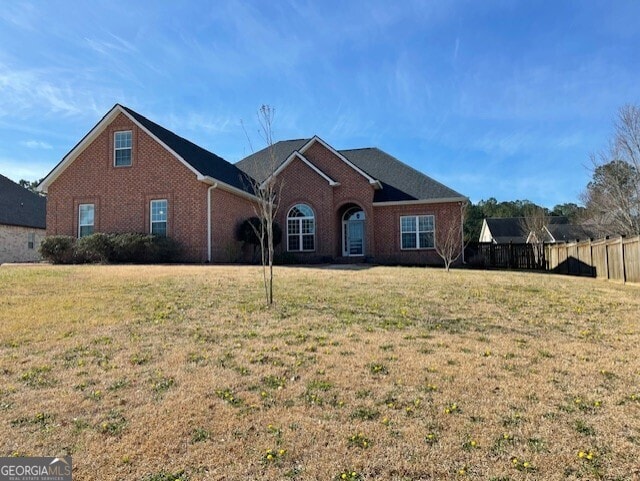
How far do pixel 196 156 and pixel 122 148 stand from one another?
10.5 ft

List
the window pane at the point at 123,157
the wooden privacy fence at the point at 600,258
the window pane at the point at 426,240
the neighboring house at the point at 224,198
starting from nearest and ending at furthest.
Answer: the wooden privacy fence at the point at 600,258
the neighboring house at the point at 224,198
the window pane at the point at 123,157
the window pane at the point at 426,240

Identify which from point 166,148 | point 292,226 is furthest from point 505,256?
point 166,148

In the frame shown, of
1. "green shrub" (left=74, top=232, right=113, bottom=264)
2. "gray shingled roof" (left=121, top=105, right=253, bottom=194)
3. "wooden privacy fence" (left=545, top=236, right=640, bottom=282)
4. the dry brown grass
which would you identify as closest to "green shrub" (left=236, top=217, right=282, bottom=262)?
"gray shingled roof" (left=121, top=105, right=253, bottom=194)

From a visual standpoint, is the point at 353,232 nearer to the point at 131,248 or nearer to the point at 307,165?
the point at 307,165

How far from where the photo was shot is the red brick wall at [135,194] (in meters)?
19.6

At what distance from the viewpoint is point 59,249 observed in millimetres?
19469

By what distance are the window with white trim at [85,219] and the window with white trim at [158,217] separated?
299 centimetres

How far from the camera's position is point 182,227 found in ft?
64.6

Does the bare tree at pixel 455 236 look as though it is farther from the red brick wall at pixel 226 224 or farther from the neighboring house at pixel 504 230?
the neighboring house at pixel 504 230

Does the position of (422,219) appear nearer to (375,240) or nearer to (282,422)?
(375,240)

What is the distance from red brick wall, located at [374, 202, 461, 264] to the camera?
23.5 m

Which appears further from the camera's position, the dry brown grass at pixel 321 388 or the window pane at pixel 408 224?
the window pane at pixel 408 224

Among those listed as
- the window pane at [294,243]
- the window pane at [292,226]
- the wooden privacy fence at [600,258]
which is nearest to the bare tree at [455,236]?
the wooden privacy fence at [600,258]

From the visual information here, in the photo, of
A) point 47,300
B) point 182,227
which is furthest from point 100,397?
point 182,227
